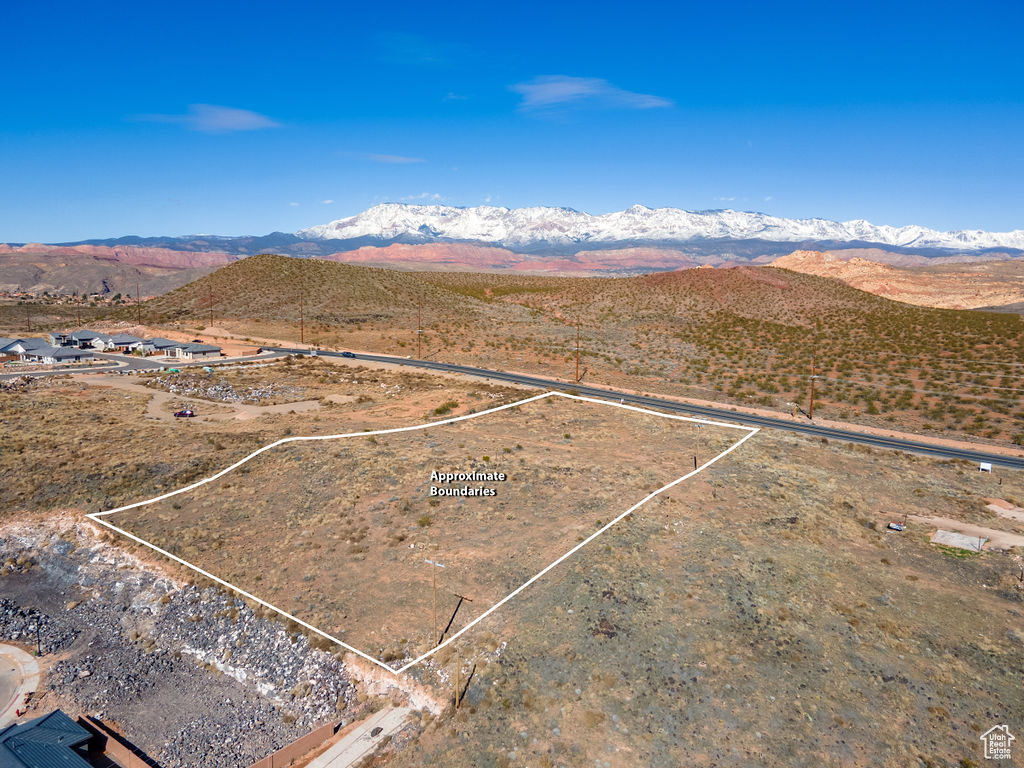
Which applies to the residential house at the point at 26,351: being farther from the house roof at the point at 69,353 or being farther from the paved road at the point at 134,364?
the paved road at the point at 134,364

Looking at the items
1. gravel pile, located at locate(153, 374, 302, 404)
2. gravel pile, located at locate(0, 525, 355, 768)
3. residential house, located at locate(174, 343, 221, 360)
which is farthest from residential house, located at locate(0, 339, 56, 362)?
gravel pile, located at locate(0, 525, 355, 768)

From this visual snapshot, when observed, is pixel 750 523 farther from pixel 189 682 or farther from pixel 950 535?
pixel 189 682

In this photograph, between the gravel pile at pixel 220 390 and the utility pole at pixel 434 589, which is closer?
the utility pole at pixel 434 589

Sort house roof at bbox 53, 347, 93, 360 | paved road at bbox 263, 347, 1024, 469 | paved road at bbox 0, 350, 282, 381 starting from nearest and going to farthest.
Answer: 1. paved road at bbox 263, 347, 1024, 469
2. paved road at bbox 0, 350, 282, 381
3. house roof at bbox 53, 347, 93, 360

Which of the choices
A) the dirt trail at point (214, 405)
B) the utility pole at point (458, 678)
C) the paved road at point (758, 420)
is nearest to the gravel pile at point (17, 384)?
the dirt trail at point (214, 405)

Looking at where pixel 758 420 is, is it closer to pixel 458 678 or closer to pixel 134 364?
pixel 458 678

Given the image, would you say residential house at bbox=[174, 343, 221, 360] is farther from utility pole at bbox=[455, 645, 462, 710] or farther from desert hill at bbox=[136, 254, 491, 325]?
utility pole at bbox=[455, 645, 462, 710]

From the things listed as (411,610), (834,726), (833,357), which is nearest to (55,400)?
(411,610)
